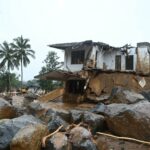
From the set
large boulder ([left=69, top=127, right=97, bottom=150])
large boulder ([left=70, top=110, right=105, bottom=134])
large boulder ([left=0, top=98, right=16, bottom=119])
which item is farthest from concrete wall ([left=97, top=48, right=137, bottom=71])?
large boulder ([left=69, top=127, right=97, bottom=150])

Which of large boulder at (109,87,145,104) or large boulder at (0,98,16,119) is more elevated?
large boulder at (109,87,145,104)

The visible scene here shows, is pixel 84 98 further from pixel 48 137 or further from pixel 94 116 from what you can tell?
pixel 48 137

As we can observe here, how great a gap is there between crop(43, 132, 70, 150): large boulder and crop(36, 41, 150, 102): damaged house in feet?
32.7

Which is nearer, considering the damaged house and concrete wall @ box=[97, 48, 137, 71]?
the damaged house

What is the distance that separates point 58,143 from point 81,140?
61 centimetres

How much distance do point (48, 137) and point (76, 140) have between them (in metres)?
0.74

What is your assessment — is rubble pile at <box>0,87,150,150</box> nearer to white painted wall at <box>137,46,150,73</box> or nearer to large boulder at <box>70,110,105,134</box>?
large boulder at <box>70,110,105,134</box>

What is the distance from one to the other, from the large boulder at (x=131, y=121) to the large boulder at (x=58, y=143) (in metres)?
1.98

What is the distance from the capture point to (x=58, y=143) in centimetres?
747

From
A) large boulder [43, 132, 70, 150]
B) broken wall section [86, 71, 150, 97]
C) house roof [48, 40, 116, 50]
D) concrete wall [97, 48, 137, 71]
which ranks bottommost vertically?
large boulder [43, 132, 70, 150]

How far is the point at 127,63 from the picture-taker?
2788 centimetres

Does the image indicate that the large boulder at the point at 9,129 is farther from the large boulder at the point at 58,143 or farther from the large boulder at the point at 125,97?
the large boulder at the point at 125,97

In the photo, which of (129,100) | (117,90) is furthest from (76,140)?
(117,90)

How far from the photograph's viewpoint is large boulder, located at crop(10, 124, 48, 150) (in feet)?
23.4
